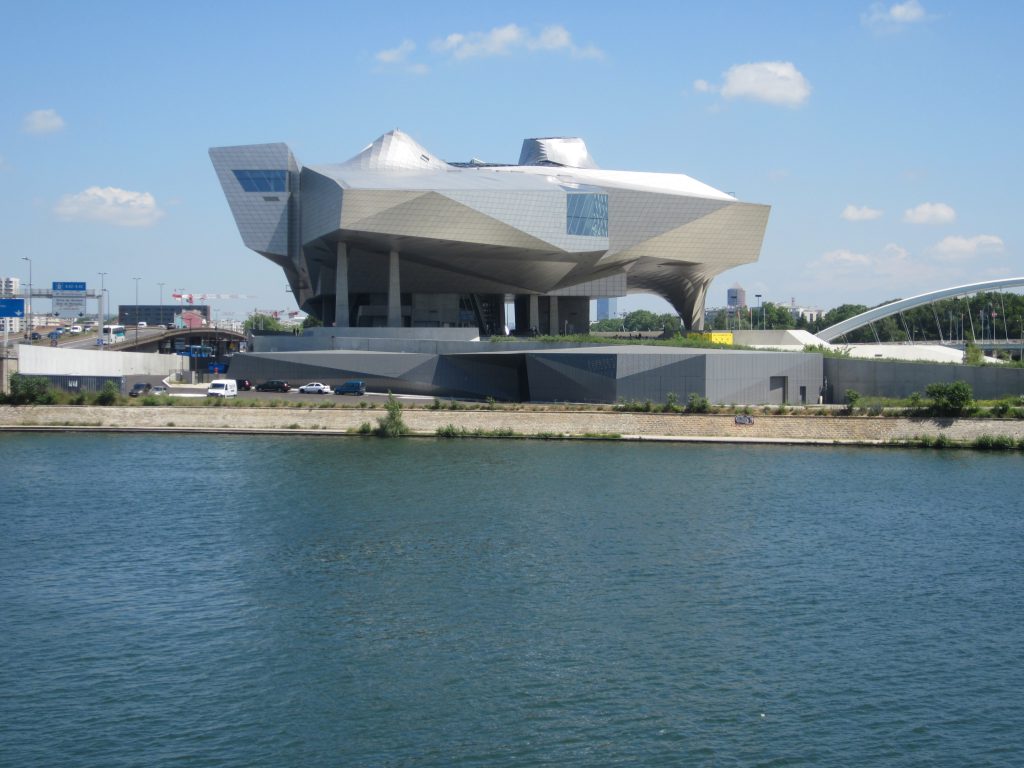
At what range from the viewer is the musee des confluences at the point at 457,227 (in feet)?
182

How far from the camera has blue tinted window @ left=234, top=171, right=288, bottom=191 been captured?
60.7 m

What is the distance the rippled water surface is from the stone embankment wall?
904cm

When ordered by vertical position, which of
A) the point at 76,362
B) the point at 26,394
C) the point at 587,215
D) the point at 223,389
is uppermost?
the point at 587,215

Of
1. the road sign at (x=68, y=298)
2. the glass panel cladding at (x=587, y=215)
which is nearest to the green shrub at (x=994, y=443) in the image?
the glass panel cladding at (x=587, y=215)

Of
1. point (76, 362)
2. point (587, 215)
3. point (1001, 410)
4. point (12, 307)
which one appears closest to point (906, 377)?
point (1001, 410)

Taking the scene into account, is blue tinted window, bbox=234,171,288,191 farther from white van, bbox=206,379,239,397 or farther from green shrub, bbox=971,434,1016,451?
green shrub, bbox=971,434,1016,451

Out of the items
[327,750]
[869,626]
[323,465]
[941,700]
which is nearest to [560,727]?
[327,750]

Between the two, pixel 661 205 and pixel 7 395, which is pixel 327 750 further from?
pixel 661 205

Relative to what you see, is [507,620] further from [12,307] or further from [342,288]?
[12,307]

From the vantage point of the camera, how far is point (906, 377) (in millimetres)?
48031

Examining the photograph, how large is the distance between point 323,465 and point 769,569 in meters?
18.0

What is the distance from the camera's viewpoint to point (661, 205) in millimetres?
59156

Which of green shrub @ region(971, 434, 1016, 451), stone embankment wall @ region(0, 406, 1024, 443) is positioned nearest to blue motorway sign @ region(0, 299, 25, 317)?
stone embankment wall @ region(0, 406, 1024, 443)

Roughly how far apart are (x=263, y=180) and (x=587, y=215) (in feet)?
59.3
